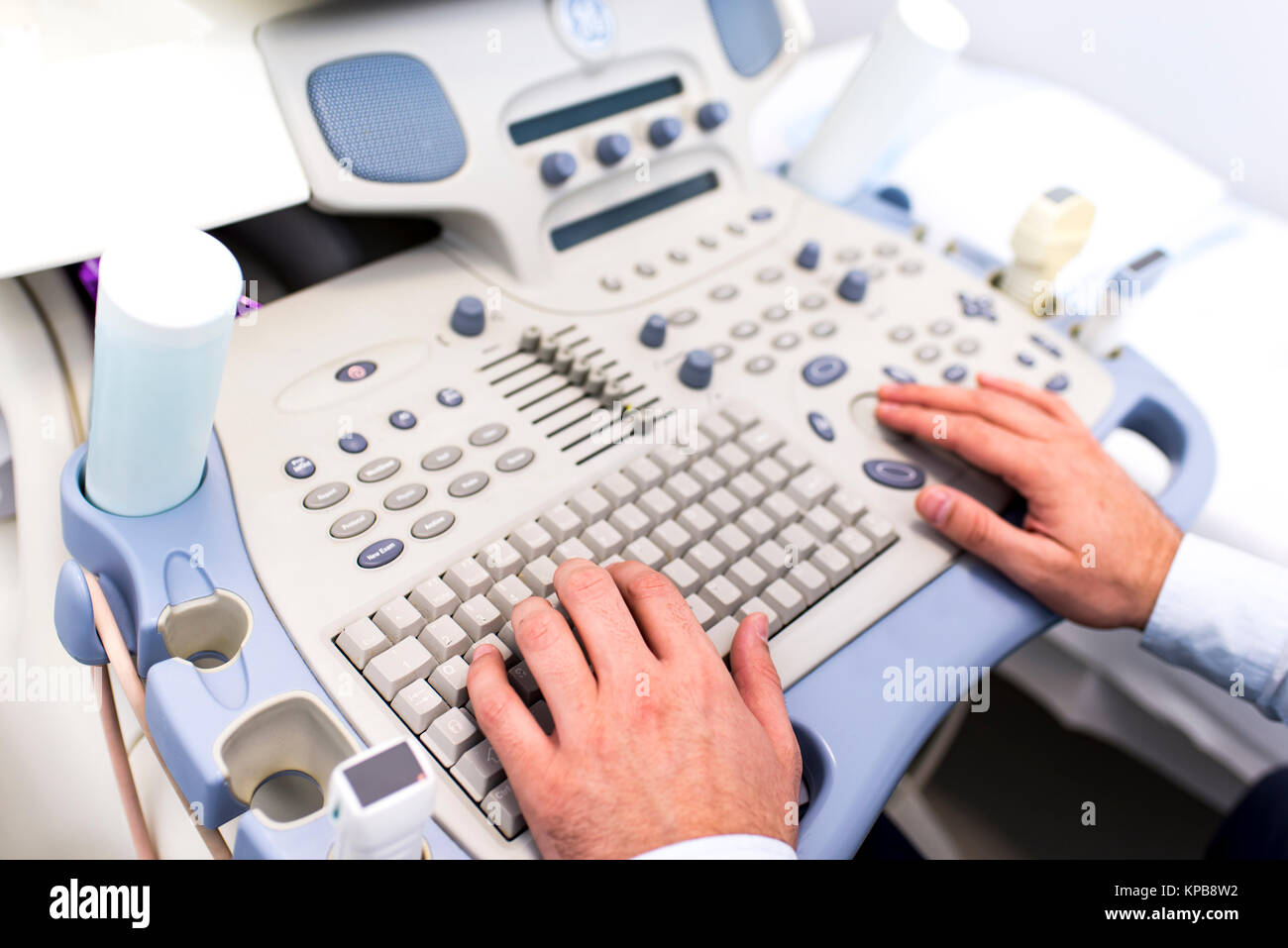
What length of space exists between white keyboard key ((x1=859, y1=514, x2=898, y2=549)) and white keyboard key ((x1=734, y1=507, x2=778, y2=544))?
0.06 meters

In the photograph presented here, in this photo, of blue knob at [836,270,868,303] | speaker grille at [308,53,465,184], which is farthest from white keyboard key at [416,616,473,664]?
blue knob at [836,270,868,303]

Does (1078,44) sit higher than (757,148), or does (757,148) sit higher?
(1078,44)

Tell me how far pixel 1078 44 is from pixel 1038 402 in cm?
78

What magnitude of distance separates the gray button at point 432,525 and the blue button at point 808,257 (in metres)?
0.38

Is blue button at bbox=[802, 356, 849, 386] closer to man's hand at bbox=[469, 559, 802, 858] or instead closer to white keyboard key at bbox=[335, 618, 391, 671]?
man's hand at bbox=[469, 559, 802, 858]

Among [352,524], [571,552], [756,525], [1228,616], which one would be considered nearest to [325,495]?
[352,524]

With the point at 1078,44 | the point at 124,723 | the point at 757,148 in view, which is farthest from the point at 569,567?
the point at 1078,44

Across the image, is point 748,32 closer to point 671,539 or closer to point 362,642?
point 671,539

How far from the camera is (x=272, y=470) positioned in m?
0.51

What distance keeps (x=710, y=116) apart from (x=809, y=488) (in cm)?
36

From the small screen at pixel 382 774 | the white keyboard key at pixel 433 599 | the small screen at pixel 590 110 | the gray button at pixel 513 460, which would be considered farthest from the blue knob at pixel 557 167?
the small screen at pixel 382 774

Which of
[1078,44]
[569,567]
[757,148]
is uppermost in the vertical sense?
[1078,44]

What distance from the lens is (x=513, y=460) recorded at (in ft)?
1.77
